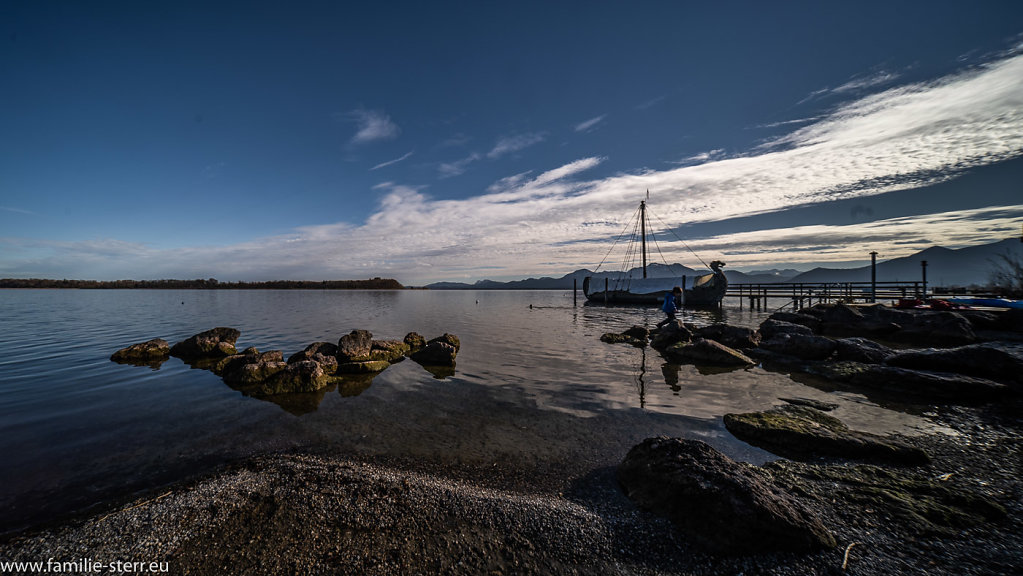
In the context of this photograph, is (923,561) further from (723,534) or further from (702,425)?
(702,425)

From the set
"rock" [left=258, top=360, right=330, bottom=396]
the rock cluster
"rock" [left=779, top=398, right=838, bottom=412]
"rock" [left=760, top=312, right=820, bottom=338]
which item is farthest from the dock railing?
"rock" [left=258, top=360, right=330, bottom=396]

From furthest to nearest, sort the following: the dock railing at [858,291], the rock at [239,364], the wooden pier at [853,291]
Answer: the wooden pier at [853,291] → the dock railing at [858,291] → the rock at [239,364]

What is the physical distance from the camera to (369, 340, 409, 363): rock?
14141mm

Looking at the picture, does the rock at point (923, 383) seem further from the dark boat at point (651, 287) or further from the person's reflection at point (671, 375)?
the dark boat at point (651, 287)

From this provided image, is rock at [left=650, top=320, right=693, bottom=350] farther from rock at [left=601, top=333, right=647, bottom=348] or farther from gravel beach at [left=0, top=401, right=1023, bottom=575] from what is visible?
gravel beach at [left=0, top=401, right=1023, bottom=575]

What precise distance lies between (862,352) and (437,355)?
15.4m

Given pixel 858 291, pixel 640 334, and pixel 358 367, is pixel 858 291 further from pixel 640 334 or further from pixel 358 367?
pixel 358 367

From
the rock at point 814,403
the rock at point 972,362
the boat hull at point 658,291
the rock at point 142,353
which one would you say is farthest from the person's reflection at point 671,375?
the boat hull at point 658,291

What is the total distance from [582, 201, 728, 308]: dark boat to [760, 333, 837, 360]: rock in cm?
3161

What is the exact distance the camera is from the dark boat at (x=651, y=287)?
45406 millimetres

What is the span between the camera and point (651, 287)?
50750 mm

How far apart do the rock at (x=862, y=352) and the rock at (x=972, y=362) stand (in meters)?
0.91

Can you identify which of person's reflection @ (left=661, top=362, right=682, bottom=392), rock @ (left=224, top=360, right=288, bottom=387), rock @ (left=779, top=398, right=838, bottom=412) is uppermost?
rock @ (left=224, top=360, right=288, bottom=387)

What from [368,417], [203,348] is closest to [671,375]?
[368,417]
